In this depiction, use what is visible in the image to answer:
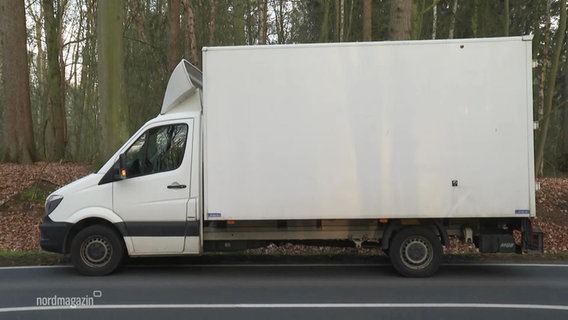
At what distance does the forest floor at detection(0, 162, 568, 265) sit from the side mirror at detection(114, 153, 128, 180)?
8.23ft

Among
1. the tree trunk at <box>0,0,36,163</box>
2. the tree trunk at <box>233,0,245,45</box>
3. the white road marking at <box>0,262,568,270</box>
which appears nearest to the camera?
the white road marking at <box>0,262,568,270</box>

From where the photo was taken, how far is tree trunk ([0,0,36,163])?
16703 millimetres

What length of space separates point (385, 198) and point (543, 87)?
57.5 feet

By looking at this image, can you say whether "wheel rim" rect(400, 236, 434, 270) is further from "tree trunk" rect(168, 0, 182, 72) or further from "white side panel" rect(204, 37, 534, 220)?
"tree trunk" rect(168, 0, 182, 72)

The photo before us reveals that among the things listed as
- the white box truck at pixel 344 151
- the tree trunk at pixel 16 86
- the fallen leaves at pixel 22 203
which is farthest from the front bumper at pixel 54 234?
the tree trunk at pixel 16 86

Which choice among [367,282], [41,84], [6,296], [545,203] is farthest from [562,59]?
[41,84]

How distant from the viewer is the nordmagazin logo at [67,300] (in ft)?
21.6

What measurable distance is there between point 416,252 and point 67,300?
4.70m

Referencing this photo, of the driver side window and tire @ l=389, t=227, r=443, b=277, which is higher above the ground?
the driver side window

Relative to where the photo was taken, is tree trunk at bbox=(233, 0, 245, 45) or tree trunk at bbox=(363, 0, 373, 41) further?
tree trunk at bbox=(233, 0, 245, 45)

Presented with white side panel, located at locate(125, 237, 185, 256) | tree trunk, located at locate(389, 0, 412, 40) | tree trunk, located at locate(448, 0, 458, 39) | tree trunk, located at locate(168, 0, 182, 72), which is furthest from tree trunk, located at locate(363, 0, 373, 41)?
white side panel, located at locate(125, 237, 185, 256)

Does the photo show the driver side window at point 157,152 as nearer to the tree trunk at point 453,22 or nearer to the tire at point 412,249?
the tire at point 412,249

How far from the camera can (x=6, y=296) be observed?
6957 mm

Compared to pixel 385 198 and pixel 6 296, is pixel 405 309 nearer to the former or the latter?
pixel 385 198
